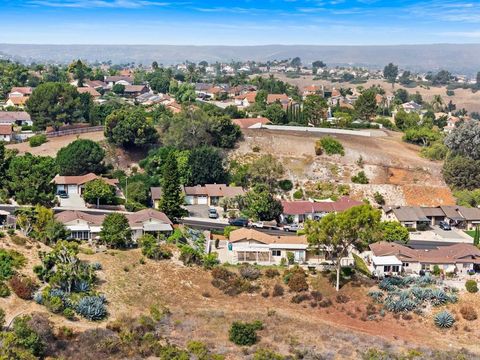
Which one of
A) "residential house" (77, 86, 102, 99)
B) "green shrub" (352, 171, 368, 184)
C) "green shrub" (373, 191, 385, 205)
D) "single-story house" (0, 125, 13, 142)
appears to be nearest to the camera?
"green shrub" (373, 191, 385, 205)

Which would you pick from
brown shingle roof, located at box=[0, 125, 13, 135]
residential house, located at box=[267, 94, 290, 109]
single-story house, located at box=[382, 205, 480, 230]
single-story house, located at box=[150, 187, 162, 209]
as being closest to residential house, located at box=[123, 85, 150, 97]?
residential house, located at box=[267, 94, 290, 109]

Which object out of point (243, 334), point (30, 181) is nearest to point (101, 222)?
point (30, 181)

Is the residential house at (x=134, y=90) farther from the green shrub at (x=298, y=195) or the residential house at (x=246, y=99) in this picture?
the green shrub at (x=298, y=195)

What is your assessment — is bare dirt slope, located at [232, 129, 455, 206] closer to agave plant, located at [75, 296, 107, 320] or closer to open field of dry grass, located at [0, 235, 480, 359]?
open field of dry grass, located at [0, 235, 480, 359]

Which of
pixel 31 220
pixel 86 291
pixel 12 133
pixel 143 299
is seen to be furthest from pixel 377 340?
pixel 12 133

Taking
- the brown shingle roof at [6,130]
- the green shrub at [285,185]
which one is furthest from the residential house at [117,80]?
the green shrub at [285,185]

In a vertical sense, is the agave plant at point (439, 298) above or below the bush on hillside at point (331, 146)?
below

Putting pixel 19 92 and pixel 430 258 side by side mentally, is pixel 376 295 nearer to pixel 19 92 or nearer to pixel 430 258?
pixel 430 258
